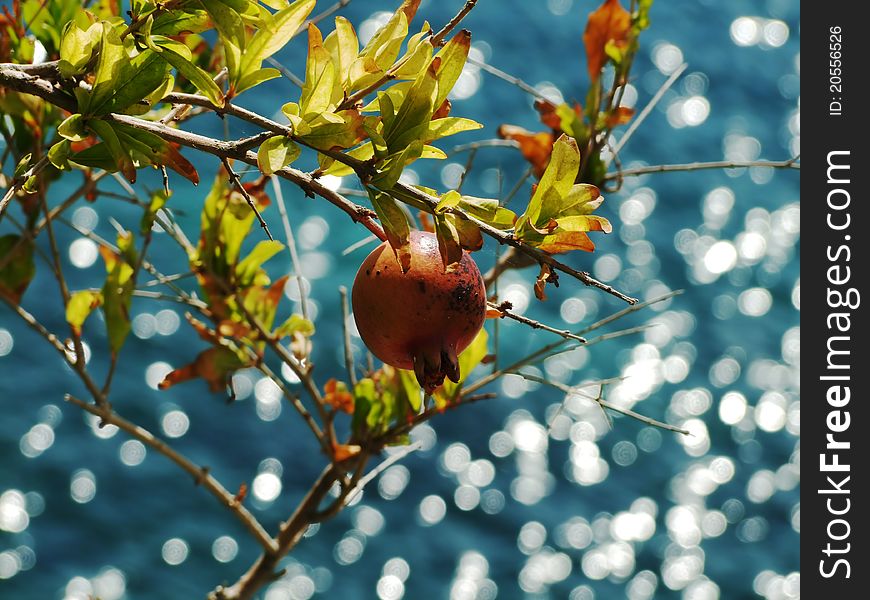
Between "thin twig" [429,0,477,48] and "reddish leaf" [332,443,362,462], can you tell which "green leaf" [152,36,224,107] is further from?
"reddish leaf" [332,443,362,462]

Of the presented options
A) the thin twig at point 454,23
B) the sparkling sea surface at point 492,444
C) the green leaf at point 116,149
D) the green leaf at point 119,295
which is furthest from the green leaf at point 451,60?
the sparkling sea surface at point 492,444

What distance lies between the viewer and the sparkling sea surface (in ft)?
12.4

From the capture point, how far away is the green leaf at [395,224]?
64 centimetres

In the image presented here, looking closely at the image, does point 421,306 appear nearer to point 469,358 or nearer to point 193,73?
point 193,73

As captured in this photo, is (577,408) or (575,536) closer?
(575,536)

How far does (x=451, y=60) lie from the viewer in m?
0.67

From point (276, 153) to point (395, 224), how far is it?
0.09 metres

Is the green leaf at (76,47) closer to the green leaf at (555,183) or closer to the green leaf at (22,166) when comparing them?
the green leaf at (22,166)

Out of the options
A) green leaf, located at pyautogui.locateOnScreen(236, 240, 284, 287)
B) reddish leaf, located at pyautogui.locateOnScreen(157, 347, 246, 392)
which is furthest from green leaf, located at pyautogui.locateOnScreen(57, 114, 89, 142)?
reddish leaf, located at pyautogui.locateOnScreen(157, 347, 246, 392)

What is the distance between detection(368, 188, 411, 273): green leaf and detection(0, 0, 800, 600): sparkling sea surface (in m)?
2.85
